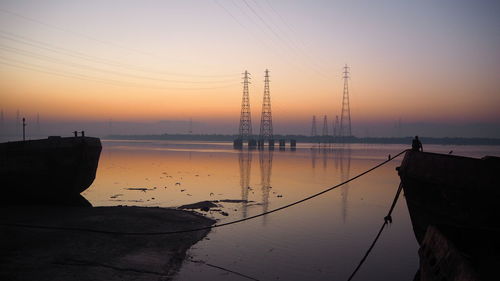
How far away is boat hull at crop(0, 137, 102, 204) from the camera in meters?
17.7

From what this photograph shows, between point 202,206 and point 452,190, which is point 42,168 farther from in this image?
point 452,190

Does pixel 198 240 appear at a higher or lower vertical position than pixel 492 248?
lower

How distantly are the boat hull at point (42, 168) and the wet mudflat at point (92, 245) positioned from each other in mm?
1662

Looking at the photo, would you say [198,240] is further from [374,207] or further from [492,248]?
[374,207]

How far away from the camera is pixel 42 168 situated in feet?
59.6

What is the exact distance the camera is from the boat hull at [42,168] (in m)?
17.7

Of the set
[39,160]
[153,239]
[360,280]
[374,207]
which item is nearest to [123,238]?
[153,239]

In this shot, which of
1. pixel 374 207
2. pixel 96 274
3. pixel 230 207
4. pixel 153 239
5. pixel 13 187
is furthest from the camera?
pixel 374 207

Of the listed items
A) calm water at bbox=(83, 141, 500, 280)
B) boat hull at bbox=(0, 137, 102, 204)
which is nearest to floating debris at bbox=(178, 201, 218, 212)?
calm water at bbox=(83, 141, 500, 280)

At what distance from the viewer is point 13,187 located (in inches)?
696

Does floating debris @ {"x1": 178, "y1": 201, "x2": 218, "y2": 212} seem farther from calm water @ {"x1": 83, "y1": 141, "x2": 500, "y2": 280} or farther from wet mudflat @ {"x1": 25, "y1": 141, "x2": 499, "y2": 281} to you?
calm water @ {"x1": 83, "y1": 141, "x2": 500, "y2": 280}

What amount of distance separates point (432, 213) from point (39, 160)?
17.0 m

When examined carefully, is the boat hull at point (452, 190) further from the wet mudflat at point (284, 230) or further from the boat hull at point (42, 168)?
the boat hull at point (42, 168)

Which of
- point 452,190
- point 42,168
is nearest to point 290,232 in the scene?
point 452,190
